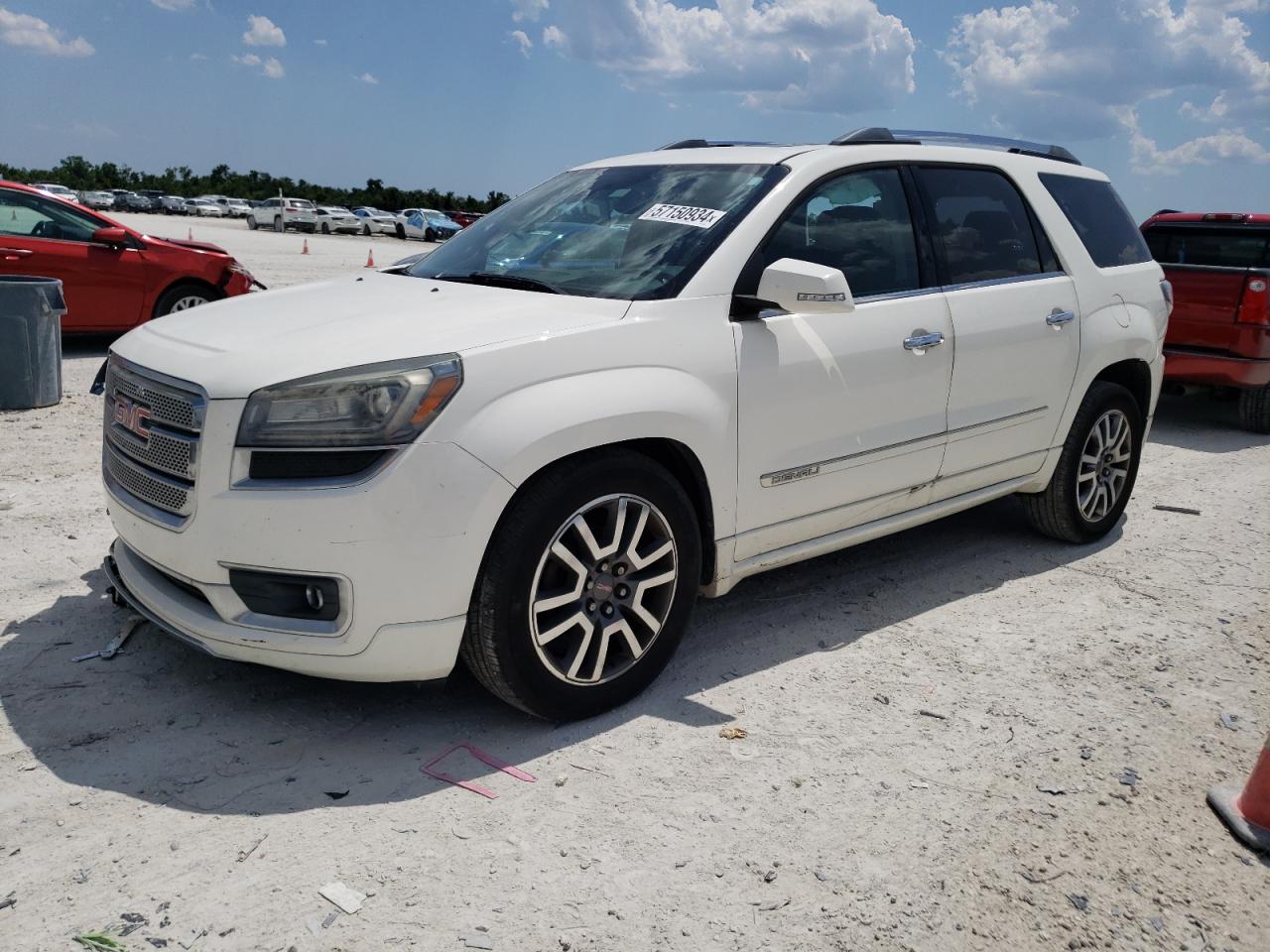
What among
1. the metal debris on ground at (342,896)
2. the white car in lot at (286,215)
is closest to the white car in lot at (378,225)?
the white car in lot at (286,215)

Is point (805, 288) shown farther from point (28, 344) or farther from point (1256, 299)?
point (1256, 299)

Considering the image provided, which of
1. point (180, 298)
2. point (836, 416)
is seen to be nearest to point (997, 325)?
point (836, 416)

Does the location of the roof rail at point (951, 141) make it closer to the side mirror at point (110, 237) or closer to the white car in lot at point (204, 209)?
the side mirror at point (110, 237)

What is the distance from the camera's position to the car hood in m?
3.17

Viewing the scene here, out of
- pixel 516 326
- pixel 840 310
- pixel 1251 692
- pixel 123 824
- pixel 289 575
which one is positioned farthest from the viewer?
pixel 1251 692

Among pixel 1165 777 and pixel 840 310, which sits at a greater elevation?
pixel 840 310

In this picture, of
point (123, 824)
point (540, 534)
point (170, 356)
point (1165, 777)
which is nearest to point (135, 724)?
point (123, 824)

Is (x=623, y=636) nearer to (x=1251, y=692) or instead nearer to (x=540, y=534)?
(x=540, y=534)

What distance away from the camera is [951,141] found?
202 inches

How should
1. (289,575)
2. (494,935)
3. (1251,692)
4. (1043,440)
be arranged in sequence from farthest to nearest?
1. (1043,440)
2. (1251,692)
3. (289,575)
4. (494,935)

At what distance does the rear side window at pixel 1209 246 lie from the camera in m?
9.11

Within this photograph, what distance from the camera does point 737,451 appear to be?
12.2 feet

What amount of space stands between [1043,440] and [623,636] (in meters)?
2.63

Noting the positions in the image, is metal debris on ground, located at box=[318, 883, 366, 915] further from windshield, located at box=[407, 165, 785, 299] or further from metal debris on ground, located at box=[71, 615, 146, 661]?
windshield, located at box=[407, 165, 785, 299]
